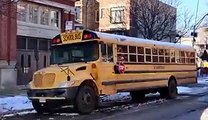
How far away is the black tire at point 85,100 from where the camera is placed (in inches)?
575

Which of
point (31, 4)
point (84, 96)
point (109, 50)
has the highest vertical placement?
point (31, 4)

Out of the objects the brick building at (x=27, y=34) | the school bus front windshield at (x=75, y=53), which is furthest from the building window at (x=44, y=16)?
the school bus front windshield at (x=75, y=53)

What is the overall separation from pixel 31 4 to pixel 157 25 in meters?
11.3

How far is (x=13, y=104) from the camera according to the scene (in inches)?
679

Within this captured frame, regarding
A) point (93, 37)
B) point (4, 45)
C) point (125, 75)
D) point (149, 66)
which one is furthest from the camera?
point (4, 45)

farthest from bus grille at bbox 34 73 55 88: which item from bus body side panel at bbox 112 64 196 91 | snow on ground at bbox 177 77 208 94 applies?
snow on ground at bbox 177 77 208 94

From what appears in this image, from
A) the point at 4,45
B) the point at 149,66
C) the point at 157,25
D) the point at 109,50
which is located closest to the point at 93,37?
the point at 109,50

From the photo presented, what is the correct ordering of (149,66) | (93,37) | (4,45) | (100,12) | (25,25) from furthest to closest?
(100,12) < (25,25) < (4,45) < (149,66) < (93,37)

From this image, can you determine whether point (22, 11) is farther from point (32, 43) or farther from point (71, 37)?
point (71, 37)

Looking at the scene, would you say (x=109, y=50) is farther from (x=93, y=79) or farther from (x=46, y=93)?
(x=46, y=93)

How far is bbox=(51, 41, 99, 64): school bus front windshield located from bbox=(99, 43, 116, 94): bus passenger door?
32 centimetres

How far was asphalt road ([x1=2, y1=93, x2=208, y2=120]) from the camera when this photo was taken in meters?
14.0

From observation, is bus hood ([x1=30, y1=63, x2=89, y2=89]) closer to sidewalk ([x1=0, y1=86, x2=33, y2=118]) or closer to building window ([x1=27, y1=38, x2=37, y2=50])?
sidewalk ([x1=0, y1=86, x2=33, y2=118])

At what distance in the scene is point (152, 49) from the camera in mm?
19406
